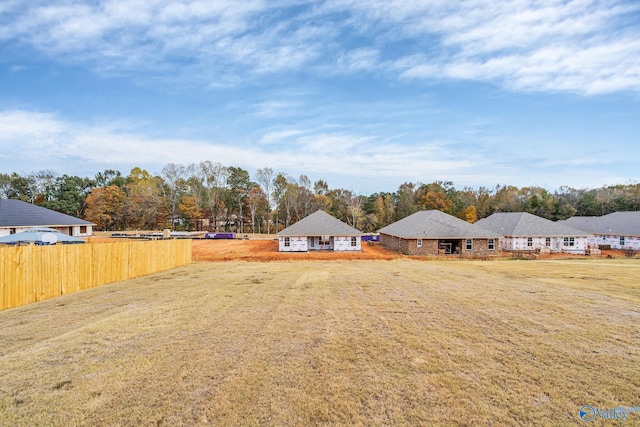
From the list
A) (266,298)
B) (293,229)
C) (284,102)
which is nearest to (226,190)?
(293,229)

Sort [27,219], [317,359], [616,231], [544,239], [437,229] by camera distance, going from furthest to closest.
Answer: [616,231], [544,239], [437,229], [27,219], [317,359]

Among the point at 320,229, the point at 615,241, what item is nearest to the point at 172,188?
the point at 320,229

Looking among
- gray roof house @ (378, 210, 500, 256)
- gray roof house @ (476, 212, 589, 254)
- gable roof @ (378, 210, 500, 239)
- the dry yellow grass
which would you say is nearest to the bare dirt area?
gray roof house @ (378, 210, 500, 256)

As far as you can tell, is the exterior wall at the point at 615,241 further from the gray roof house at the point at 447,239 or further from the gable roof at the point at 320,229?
the gable roof at the point at 320,229

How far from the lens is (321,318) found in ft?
26.7

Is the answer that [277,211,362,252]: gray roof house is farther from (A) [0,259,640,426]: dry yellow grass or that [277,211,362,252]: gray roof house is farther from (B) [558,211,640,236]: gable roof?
(B) [558,211,640,236]: gable roof

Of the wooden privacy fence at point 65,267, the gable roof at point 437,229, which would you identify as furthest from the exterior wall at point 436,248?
the wooden privacy fence at point 65,267

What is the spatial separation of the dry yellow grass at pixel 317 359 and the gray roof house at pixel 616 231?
3735 cm

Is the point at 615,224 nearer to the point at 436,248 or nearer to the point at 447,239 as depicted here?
the point at 447,239

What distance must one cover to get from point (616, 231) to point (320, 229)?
1456 inches

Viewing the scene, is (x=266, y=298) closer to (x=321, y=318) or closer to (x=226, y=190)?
(x=321, y=318)

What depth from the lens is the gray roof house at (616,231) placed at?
36.3 meters

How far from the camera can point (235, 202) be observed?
6119cm

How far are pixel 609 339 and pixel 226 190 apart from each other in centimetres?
6129
